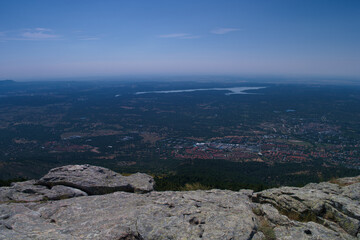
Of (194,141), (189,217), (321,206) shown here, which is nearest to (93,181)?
(189,217)

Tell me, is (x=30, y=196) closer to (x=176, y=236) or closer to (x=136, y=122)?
(x=176, y=236)

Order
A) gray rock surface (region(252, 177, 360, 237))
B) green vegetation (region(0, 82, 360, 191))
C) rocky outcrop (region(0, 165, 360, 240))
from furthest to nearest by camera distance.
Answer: green vegetation (region(0, 82, 360, 191)) < gray rock surface (region(252, 177, 360, 237)) < rocky outcrop (region(0, 165, 360, 240))

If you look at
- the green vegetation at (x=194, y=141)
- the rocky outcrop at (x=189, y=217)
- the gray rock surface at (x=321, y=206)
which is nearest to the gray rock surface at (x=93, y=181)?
the rocky outcrop at (x=189, y=217)

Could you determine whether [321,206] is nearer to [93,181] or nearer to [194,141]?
[93,181]

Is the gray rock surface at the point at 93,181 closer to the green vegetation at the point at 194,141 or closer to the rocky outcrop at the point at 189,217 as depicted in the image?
the rocky outcrop at the point at 189,217

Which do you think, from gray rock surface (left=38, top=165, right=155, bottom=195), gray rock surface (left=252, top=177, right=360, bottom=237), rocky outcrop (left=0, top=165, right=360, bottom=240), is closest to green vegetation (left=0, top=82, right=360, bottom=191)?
gray rock surface (left=38, top=165, right=155, bottom=195)

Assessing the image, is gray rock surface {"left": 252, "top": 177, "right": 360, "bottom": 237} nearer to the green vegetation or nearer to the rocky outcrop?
the rocky outcrop
